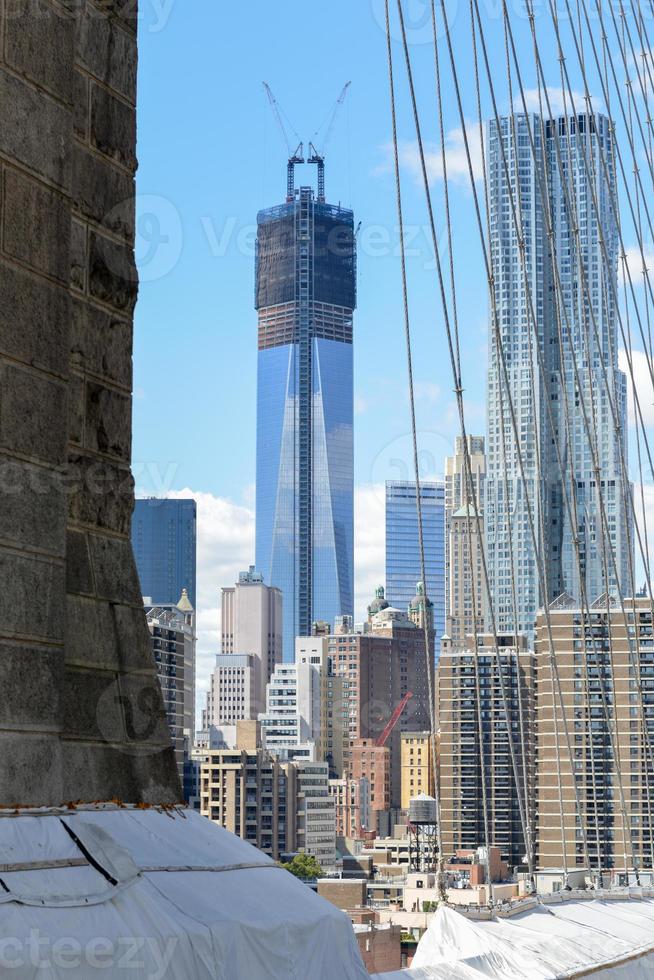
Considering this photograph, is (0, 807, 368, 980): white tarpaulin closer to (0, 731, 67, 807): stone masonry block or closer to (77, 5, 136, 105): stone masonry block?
(0, 731, 67, 807): stone masonry block

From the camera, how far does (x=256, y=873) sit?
4164 millimetres

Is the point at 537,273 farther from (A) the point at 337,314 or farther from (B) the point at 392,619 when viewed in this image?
(A) the point at 337,314

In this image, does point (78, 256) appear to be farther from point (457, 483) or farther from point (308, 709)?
point (457, 483)

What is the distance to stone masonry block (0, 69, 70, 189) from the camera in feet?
12.2

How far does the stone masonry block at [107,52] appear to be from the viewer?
14.3 ft

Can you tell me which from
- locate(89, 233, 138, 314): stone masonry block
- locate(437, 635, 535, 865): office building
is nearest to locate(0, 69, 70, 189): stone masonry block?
locate(89, 233, 138, 314): stone masonry block

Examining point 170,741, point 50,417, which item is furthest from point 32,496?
point 170,741

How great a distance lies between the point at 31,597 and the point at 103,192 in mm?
1384

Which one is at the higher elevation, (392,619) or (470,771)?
(392,619)

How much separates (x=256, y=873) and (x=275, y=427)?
188935 millimetres

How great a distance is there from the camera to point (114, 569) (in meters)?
4.27

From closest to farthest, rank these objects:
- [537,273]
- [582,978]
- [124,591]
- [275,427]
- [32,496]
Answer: [32,496], [124,591], [582,978], [537,273], [275,427]

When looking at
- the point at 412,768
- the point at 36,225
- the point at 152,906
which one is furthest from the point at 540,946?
the point at 412,768

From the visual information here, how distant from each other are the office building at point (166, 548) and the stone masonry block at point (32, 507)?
157110mm
